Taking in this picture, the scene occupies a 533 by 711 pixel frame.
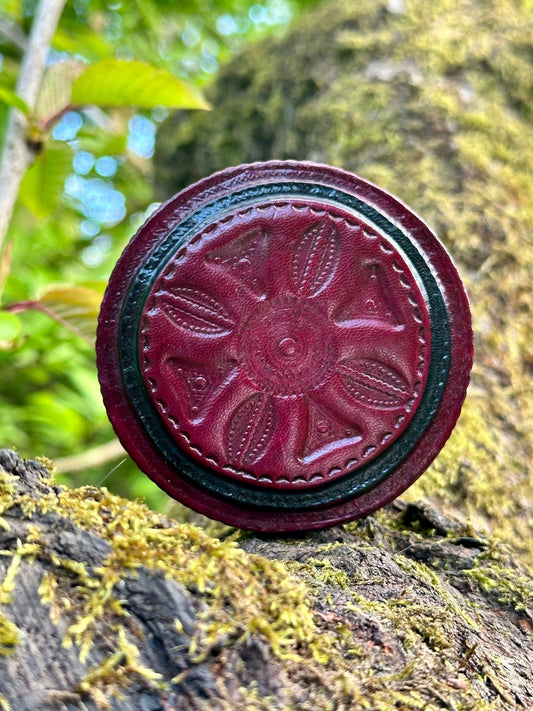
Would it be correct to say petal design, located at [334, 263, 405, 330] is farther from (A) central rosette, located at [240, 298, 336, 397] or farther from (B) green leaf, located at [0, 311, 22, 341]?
(B) green leaf, located at [0, 311, 22, 341]

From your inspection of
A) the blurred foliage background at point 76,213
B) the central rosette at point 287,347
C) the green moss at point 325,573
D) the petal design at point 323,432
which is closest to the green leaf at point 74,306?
the blurred foliage background at point 76,213

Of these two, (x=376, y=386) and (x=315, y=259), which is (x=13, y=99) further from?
(x=376, y=386)

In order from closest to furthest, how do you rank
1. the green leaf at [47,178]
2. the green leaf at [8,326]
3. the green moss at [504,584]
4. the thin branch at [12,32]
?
the green moss at [504,584], the green leaf at [8,326], the green leaf at [47,178], the thin branch at [12,32]

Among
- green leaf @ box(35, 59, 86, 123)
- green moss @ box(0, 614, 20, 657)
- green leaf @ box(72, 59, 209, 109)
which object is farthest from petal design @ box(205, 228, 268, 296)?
green leaf @ box(35, 59, 86, 123)

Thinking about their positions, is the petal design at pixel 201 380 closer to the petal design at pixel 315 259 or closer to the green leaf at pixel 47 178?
the petal design at pixel 315 259

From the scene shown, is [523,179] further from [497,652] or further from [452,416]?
[497,652]

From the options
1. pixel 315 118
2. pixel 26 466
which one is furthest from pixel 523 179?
pixel 26 466
